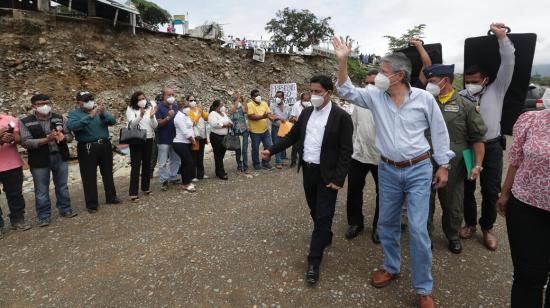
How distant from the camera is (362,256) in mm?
3451

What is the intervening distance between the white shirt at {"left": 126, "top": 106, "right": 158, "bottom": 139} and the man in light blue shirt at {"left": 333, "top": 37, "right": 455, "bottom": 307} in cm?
410

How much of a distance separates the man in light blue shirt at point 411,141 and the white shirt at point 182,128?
400 centimetres

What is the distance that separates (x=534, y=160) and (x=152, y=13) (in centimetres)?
4177

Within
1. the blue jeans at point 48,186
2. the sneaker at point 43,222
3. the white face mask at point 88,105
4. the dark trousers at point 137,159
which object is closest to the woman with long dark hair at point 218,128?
the dark trousers at point 137,159

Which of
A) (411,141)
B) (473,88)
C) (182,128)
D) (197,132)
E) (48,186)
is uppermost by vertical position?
(473,88)

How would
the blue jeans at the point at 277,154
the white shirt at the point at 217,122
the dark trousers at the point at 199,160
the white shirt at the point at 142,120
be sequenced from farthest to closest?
the blue jeans at the point at 277,154 → the dark trousers at the point at 199,160 → the white shirt at the point at 217,122 → the white shirt at the point at 142,120

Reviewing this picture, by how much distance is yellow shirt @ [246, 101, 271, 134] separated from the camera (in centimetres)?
728

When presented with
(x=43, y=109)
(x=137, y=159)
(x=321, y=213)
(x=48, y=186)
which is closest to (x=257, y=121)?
(x=137, y=159)

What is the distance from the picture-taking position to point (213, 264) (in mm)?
→ 3420

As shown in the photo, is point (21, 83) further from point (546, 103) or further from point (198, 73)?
point (546, 103)

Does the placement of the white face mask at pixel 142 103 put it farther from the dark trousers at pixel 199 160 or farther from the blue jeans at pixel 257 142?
the blue jeans at pixel 257 142

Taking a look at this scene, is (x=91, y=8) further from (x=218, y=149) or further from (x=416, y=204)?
(x=416, y=204)

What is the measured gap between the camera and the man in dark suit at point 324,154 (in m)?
3.01

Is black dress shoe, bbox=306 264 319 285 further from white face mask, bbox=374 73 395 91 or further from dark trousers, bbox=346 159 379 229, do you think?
white face mask, bbox=374 73 395 91
